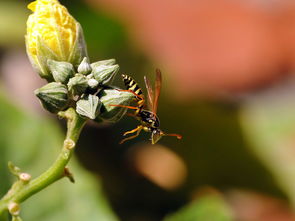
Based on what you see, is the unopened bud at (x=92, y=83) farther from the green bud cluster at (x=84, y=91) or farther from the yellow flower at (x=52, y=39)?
the yellow flower at (x=52, y=39)

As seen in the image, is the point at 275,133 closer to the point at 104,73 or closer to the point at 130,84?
the point at 130,84

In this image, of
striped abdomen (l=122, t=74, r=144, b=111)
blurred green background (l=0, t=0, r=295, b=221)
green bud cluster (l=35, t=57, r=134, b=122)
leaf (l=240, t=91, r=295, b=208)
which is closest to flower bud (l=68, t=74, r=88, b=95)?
green bud cluster (l=35, t=57, r=134, b=122)

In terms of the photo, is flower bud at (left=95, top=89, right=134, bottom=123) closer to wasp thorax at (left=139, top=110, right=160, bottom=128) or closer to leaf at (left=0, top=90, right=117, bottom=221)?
wasp thorax at (left=139, top=110, right=160, bottom=128)

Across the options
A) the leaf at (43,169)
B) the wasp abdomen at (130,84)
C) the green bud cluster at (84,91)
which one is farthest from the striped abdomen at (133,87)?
the leaf at (43,169)

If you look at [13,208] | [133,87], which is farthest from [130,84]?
[13,208]

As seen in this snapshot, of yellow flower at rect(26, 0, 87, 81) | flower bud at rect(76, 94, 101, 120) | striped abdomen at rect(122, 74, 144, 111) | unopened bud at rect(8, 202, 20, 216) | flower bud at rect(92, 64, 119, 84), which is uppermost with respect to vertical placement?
yellow flower at rect(26, 0, 87, 81)
